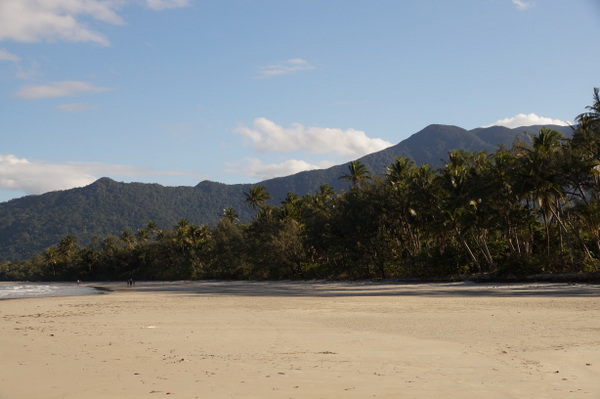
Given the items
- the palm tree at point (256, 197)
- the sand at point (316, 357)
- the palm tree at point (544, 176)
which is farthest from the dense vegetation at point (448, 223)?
the sand at point (316, 357)

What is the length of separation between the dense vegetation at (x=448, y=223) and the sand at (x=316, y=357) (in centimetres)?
1942

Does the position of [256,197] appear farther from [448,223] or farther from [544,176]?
[544,176]

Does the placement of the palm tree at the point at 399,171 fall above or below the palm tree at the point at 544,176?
above

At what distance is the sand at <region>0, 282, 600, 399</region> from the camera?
7637 mm

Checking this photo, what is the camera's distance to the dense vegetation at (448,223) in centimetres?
3559

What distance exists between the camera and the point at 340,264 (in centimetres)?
5638

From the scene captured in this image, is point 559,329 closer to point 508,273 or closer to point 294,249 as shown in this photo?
point 508,273

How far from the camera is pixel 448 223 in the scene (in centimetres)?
4322

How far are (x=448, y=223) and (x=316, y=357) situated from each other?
35.1 metres

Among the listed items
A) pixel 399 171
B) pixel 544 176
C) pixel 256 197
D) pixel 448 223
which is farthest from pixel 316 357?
pixel 256 197

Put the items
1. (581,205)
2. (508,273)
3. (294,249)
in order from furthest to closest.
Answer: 1. (294,249)
2. (508,273)
3. (581,205)

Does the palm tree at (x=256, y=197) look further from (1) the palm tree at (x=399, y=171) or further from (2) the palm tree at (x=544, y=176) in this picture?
(2) the palm tree at (x=544, y=176)

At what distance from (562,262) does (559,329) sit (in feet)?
Answer: 85.6

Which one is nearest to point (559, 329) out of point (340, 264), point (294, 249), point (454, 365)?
point (454, 365)
